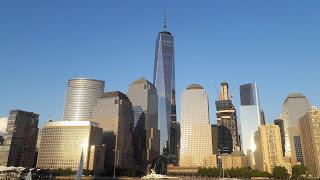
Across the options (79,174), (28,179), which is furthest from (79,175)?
(28,179)

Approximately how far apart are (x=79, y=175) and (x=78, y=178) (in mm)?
745

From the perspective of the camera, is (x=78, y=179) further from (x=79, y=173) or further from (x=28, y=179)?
(x=28, y=179)

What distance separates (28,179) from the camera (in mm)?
87500

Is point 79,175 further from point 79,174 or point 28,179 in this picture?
point 28,179

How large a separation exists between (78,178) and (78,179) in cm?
24

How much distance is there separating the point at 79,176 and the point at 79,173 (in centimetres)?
76

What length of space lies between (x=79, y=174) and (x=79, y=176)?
0.49 metres

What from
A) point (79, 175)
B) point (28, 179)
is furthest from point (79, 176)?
point (28, 179)

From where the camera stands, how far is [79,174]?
8281 centimetres

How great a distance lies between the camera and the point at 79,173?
83000mm

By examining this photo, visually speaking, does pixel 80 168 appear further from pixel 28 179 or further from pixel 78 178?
pixel 28 179

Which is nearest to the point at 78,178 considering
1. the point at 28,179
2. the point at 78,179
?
the point at 78,179

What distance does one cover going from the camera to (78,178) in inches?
3243

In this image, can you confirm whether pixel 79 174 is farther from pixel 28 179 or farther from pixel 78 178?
pixel 28 179
